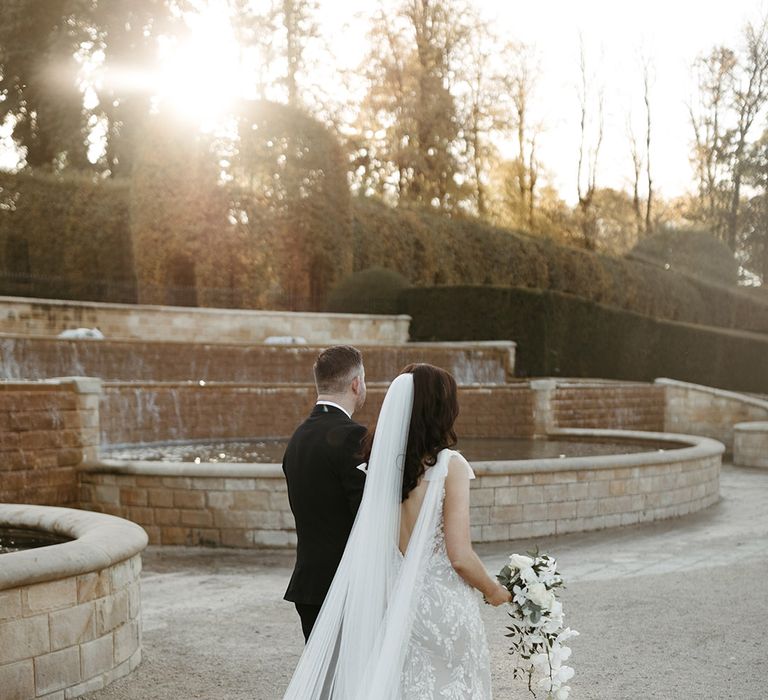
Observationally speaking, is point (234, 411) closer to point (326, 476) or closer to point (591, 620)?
point (591, 620)

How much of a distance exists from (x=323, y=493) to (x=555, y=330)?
63.8 feet

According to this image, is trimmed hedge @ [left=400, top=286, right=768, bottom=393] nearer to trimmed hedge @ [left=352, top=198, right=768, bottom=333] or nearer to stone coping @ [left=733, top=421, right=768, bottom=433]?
trimmed hedge @ [left=352, top=198, right=768, bottom=333]

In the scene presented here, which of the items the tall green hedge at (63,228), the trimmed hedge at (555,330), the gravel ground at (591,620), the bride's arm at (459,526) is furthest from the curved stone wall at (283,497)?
the tall green hedge at (63,228)

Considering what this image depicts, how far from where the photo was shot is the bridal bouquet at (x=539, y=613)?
3236mm

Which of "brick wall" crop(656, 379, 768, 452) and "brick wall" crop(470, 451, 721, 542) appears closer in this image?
"brick wall" crop(470, 451, 721, 542)

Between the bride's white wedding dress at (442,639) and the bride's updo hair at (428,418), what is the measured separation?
6.0 inches

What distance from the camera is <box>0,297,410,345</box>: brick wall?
17719mm

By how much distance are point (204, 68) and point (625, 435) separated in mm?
18364

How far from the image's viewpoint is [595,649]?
5.79 meters

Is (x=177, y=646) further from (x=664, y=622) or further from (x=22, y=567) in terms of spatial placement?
(x=664, y=622)

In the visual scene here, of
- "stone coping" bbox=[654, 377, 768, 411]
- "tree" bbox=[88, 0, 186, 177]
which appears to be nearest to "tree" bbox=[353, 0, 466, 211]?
"tree" bbox=[88, 0, 186, 177]

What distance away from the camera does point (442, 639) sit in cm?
317

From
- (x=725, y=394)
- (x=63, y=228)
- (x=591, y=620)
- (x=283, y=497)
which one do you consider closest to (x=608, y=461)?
(x=283, y=497)

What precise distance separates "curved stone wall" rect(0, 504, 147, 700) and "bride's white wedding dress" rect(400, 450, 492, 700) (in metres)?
2.31
